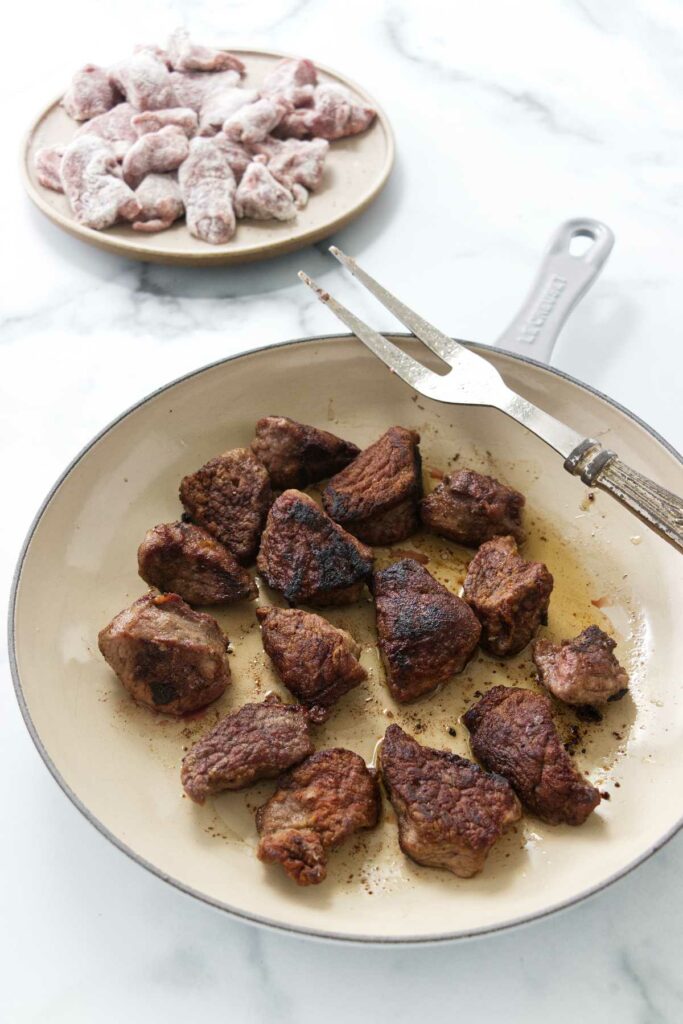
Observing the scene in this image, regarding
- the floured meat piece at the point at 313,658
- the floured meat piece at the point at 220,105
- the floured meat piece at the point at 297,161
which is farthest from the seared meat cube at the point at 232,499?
the floured meat piece at the point at 220,105

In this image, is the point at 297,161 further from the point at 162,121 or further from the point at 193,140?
the point at 162,121

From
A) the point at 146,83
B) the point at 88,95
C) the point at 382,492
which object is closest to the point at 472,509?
the point at 382,492

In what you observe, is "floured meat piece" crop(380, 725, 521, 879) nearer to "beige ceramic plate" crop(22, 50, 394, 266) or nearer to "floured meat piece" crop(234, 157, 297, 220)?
"beige ceramic plate" crop(22, 50, 394, 266)

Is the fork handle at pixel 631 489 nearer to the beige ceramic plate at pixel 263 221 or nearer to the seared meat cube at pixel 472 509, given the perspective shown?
the seared meat cube at pixel 472 509

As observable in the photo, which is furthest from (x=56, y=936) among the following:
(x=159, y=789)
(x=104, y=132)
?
(x=104, y=132)

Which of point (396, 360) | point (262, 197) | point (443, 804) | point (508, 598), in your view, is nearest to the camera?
point (443, 804)

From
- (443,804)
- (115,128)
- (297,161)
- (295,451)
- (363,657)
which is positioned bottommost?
(363,657)

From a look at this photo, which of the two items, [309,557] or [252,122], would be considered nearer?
[309,557]

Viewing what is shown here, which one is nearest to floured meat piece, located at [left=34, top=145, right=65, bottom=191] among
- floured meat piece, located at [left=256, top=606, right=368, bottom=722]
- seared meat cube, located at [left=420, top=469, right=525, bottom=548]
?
seared meat cube, located at [left=420, top=469, right=525, bottom=548]
